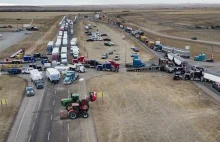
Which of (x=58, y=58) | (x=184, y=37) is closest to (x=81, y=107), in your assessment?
(x=58, y=58)

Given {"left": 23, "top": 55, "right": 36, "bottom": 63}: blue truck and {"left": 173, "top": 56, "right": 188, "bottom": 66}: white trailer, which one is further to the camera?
{"left": 23, "top": 55, "right": 36, "bottom": 63}: blue truck

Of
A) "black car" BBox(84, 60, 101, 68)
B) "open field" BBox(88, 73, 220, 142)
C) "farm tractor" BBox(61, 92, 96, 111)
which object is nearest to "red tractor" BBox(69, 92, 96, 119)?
"farm tractor" BBox(61, 92, 96, 111)

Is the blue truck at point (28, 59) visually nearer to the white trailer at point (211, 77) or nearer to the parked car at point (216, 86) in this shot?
the white trailer at point (211, 77)

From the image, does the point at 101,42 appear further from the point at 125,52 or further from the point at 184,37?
the point at 184,37

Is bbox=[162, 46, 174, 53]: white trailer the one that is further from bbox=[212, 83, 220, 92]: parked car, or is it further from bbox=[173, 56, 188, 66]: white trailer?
bbox=[212, 83, 220, 92]: parked car

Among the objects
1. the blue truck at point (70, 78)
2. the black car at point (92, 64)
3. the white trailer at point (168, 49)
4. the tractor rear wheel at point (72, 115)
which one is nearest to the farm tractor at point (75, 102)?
the tractor rear wheel at point (72, 115)

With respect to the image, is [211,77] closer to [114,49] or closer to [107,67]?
[107,67]
